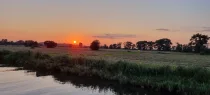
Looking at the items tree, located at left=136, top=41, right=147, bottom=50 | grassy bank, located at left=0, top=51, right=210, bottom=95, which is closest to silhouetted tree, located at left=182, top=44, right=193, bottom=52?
tree, located at left=136, top=41, right=147, bottom=50

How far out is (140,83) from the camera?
22266mm

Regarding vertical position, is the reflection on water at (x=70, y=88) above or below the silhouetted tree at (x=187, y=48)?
below

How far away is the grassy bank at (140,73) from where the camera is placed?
786 inches

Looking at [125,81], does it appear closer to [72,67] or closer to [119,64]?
[119,64]

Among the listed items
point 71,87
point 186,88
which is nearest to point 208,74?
point 186,88

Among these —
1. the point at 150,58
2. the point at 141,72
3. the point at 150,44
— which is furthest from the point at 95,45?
the point at 141,72

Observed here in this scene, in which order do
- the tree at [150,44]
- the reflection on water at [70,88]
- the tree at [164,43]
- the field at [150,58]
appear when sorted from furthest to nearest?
the tree at [150,44], the tree at [164,43], the field at [150,58], the reflection on water at [70,88]

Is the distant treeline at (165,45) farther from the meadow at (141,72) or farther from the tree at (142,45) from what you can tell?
the meadow at (141,72)

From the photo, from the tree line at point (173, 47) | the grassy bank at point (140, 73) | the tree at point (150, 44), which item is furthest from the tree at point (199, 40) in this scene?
the grassy bank at point (140, 73)

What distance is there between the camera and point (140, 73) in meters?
24.4

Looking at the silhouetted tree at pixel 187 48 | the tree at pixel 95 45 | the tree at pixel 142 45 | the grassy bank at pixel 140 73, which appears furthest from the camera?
the tree at pixel 142 45

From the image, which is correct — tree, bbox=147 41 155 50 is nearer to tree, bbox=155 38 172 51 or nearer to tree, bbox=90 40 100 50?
tree, bbox=155 38 172 51

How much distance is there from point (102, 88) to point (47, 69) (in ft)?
43.9

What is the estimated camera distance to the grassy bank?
1995 centimetres
